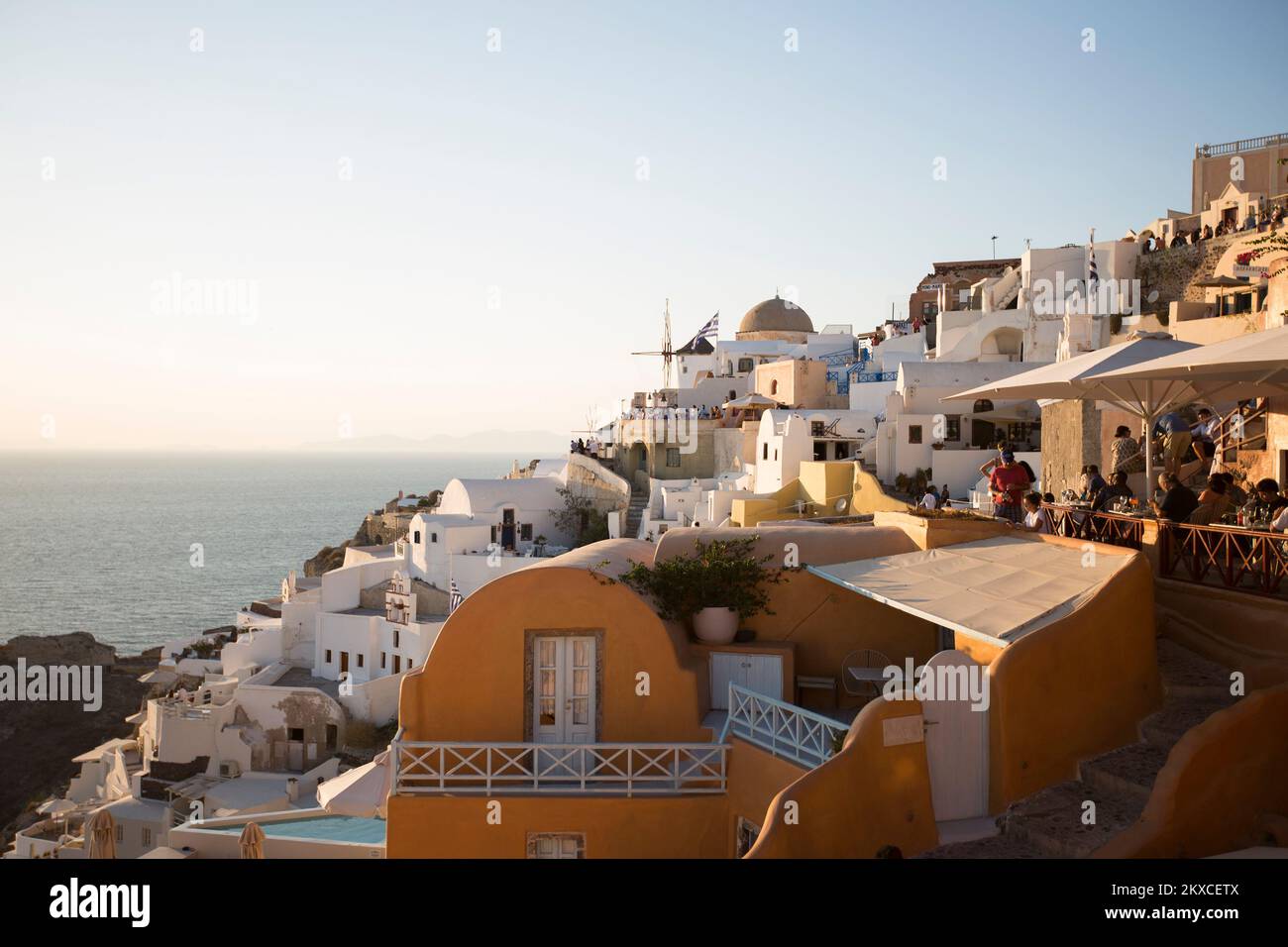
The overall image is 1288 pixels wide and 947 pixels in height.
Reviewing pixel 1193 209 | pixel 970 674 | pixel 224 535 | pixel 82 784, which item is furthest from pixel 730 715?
pixel 224 535

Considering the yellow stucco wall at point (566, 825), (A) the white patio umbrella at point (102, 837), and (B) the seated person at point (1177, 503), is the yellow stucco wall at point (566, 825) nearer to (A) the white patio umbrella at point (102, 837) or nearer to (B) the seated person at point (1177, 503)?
(B) the seated person at point (1177, 503)

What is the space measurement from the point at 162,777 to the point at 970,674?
31.2m

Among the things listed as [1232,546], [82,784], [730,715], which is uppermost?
[1232,546]

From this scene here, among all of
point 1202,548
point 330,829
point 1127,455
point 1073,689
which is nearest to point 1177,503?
point 1202,548

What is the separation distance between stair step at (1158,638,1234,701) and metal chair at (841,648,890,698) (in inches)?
140

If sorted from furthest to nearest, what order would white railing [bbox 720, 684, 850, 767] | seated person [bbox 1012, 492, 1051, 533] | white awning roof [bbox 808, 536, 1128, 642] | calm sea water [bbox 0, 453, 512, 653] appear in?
1. calm sea water [bbox 0, 453, 512, 653]
2. seated person [bbox 1012, 492, 1051, 533]
3. white railing [bbox 720, 684, 850, 767]
4. white awning roof [bbox 808, 536, 1128, 642]

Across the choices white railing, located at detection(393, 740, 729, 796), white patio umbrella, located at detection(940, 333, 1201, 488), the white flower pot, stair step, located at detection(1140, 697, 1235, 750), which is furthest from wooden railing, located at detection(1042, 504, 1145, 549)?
white railing, located at detection(393, 740, 729, 796)

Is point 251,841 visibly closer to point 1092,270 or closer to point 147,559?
point 1092,270

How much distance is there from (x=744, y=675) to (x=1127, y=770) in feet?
16.6

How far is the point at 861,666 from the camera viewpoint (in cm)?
1341

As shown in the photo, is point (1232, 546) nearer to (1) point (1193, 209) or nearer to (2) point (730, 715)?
(2) point (730, 715)

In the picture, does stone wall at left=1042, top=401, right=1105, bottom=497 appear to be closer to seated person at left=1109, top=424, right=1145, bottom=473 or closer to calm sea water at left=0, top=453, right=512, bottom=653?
seated person at left=1109, top=424, right=1145, bottom=473

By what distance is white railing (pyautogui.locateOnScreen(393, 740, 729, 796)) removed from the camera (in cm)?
1147

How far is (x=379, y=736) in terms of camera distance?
34562 millimetres
